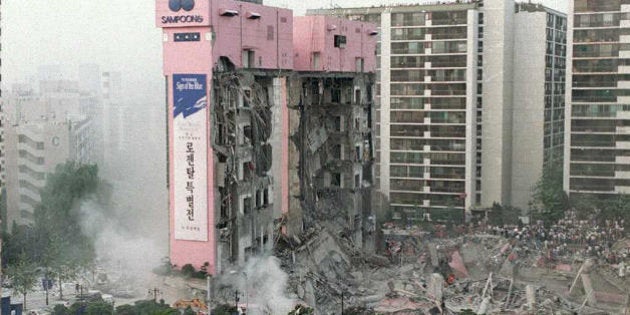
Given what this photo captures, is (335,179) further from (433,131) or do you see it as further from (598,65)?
(598,65)

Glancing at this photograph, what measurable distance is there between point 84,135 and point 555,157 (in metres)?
13.8

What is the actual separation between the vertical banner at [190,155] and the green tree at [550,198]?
11866mm

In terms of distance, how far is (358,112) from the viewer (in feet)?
65.6

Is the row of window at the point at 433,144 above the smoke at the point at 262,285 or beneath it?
above

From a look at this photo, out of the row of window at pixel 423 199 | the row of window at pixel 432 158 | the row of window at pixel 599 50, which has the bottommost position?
the row of window at pixel 423 199

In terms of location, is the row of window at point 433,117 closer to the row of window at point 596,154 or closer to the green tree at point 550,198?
the green tree at point 550,198

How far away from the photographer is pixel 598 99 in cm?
2312

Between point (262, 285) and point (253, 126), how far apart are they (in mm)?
2701

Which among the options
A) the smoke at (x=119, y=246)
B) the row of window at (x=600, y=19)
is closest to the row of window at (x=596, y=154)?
the row of window at (x=600, y=19)

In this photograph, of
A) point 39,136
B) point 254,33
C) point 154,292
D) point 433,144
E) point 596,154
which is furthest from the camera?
point 433,144

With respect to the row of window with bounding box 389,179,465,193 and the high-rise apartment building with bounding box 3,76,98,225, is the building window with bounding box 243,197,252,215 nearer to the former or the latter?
the high-rise apartment building with bounding box 3,76,98,225

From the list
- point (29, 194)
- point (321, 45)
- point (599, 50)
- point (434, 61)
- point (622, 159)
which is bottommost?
point (29, 194)

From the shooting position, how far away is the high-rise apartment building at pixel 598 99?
22.8 m

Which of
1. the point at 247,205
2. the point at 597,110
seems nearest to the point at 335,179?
the point at 247,205
